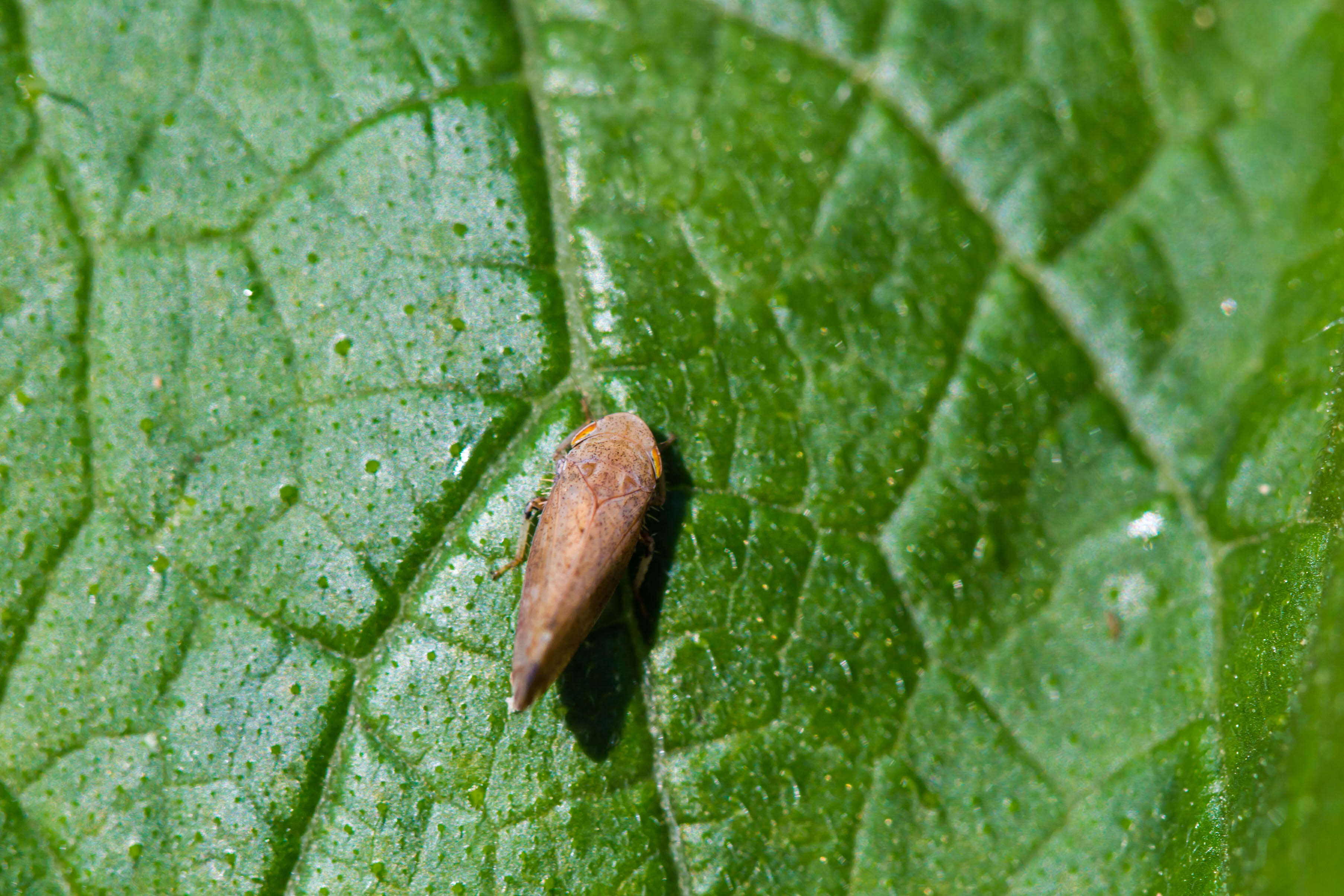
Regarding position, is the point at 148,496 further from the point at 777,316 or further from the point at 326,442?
the point at 777,316

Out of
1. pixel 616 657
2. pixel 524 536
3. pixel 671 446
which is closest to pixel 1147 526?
pixel 671 446

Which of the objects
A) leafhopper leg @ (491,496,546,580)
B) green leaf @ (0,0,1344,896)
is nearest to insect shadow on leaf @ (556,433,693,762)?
green leaf @ (0,0,1344,896)

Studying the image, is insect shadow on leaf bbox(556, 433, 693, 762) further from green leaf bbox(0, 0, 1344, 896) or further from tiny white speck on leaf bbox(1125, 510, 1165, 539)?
tiny white speck on leaf bbox(1125, 510, 1165, 539)

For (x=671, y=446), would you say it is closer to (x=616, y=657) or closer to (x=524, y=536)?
(x=524, y=536)

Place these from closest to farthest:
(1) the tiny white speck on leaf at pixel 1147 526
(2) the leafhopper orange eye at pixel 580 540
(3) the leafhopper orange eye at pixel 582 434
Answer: (2) the leafhopper orange eye at pixel 580 540, (3) the leafhopper orange eye at pixel 582 434, (1) the tiny white speck on leaf at pixel 1147 526

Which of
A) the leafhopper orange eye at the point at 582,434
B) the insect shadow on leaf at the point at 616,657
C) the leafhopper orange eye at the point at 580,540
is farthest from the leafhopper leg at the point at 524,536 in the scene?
the insect shadow on leaf at the point at 616,657

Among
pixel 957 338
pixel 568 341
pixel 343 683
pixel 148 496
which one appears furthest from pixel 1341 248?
pixel 148 496

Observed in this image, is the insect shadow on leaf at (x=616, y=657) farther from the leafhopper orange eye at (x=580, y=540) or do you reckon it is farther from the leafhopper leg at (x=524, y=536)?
the leafhopper leg at (x=524, y=536)
